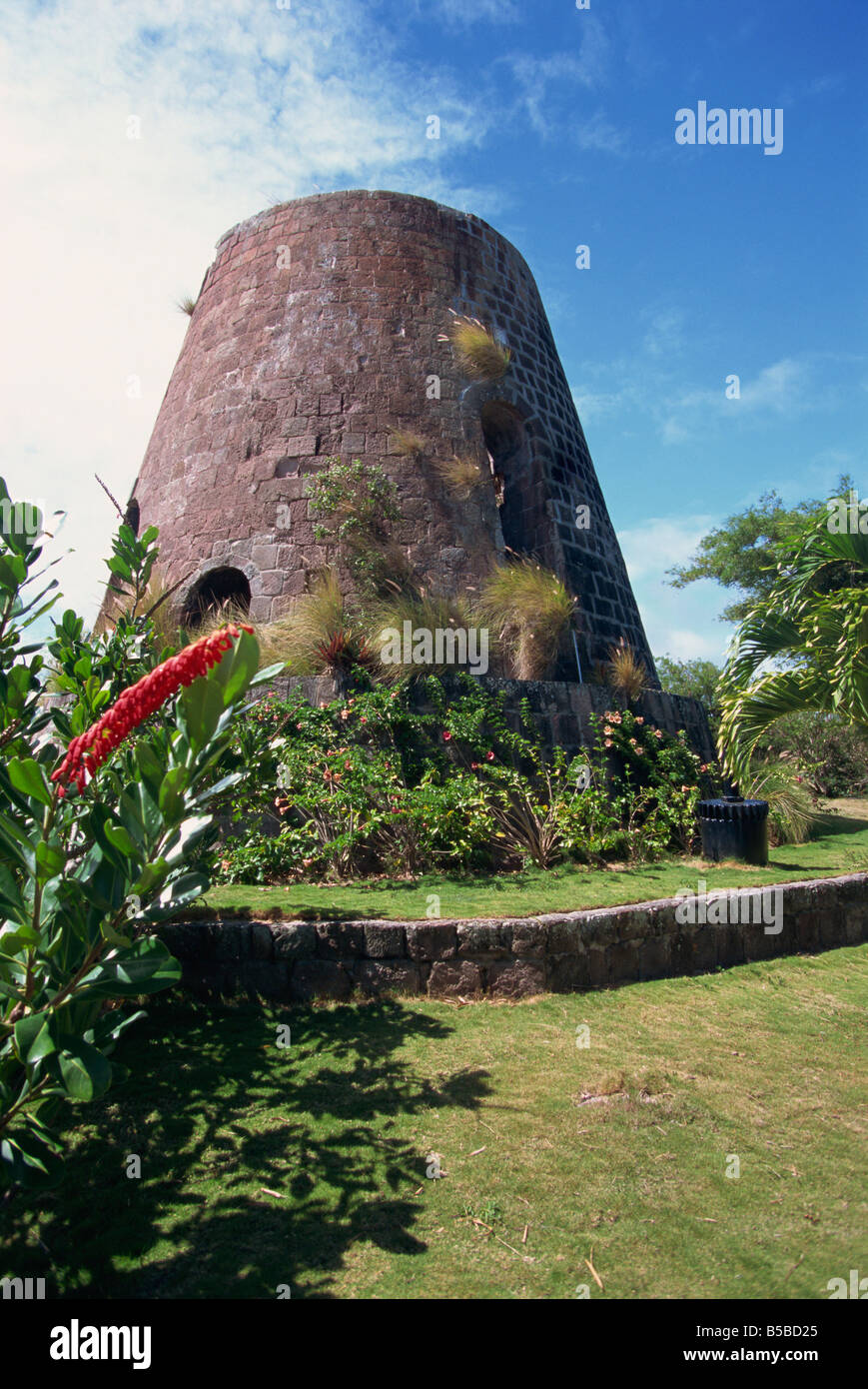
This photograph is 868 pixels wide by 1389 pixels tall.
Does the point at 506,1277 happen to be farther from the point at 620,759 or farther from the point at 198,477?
the point at 198,477

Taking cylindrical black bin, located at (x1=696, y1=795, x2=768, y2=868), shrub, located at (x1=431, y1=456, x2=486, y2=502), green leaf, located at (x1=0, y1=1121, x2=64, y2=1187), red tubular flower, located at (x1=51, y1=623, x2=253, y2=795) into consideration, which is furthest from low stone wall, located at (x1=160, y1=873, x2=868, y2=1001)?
shrub, located at (x1=431, y1=456, x2=486, y2=502)

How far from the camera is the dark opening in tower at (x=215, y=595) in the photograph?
8828 mm

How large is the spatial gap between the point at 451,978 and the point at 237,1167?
179cm

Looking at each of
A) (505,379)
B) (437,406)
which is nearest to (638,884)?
(437,406)

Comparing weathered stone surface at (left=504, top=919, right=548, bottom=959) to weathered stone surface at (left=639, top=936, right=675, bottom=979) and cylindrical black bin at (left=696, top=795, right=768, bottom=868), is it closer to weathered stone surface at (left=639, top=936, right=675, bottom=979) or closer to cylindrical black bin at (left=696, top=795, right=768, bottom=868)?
weathered stone surface at (left=639, top=936, right=675, bottom=979)

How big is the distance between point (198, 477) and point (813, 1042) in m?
8.45

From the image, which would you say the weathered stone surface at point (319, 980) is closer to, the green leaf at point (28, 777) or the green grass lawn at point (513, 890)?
the green grass lawn at point (513, 890)

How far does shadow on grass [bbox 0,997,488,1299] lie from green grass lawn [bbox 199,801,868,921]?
34.8 inches

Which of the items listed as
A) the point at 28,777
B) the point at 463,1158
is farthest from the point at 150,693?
the point at 463,1158

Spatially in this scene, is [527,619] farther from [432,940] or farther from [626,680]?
[432,940]

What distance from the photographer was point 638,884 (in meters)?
5.85

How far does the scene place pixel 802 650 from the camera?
809 centimetres

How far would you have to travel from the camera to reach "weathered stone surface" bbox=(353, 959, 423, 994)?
4.34 m

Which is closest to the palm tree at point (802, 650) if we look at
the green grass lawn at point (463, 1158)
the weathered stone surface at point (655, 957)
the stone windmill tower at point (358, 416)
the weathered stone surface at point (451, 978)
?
the stone windmill tower at point (358, 416)
